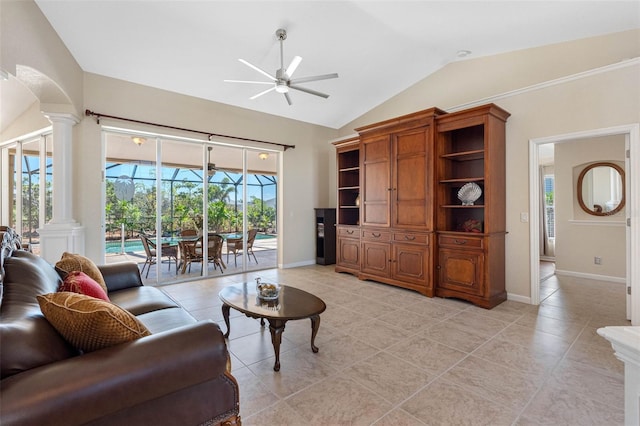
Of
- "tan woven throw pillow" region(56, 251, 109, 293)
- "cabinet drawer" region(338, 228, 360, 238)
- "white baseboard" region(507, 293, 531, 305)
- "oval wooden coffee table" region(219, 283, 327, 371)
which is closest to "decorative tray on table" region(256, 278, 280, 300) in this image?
"oval wooden coffee table" region(219, 283, 327, 371)

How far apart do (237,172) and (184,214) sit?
126cm

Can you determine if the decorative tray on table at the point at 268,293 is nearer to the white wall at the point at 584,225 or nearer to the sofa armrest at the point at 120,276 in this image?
the sofa armrest at the point at 120,276

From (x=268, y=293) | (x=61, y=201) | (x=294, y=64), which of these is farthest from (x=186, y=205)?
(x=268, y=293)

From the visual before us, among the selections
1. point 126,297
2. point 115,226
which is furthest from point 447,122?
point 115,226

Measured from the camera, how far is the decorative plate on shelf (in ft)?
13.6

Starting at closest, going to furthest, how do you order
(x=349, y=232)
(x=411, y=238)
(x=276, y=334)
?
(x=276, y=334), (x=411, y=238), (x=349, y=232)

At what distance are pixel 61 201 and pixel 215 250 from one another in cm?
234

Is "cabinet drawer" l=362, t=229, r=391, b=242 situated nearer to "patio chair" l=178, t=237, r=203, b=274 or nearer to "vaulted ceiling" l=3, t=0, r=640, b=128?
"vaulted ceiling" l=3, t=0, r=640, b=128

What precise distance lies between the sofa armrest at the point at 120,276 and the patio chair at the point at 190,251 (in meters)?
2.19

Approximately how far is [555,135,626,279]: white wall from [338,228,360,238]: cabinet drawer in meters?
3.79

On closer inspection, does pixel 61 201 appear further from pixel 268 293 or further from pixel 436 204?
pixel 436 204

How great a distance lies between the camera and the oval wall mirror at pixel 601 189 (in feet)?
16.4

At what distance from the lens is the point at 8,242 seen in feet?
6.55

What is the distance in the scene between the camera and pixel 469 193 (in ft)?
13.8
